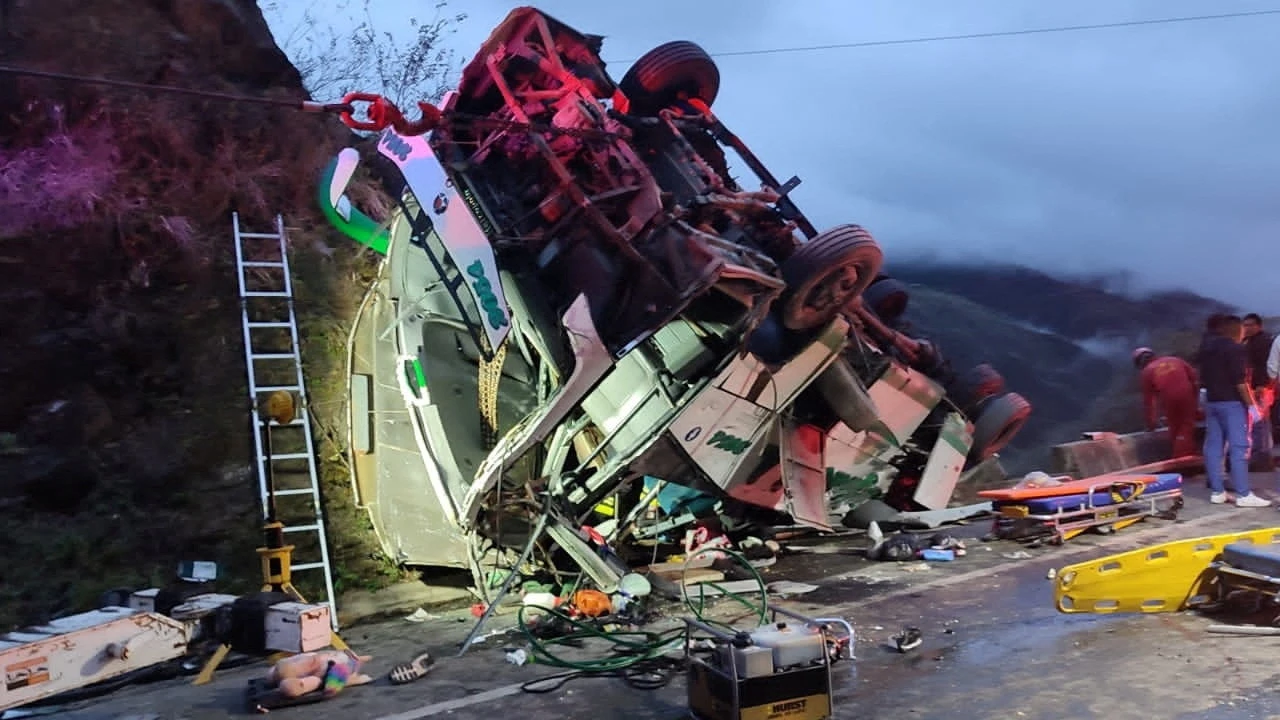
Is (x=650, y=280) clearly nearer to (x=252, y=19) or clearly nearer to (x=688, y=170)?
(x=688, y=170)

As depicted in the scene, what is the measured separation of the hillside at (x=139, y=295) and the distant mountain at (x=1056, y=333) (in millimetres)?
7706

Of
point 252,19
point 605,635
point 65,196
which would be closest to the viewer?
point 605,635

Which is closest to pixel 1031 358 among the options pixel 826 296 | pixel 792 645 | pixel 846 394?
pixel 846 394

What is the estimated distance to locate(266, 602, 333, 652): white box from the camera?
415 cm

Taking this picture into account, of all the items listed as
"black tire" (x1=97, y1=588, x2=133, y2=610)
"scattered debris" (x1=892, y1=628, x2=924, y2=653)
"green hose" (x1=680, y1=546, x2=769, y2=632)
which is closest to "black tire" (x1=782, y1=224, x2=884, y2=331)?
"green hose" (x1=680, y1=546, x2=769, y2=632)

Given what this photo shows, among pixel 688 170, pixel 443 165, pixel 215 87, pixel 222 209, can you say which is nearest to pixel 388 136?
pixel 443 165

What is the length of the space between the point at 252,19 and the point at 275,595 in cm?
817

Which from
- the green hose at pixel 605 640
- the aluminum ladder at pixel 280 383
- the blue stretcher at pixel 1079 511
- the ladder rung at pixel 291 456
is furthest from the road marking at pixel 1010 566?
the ladder rung at pixel 291 456

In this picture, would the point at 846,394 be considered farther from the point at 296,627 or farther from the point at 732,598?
the point at 296,627

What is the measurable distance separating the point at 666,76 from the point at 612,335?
300cm

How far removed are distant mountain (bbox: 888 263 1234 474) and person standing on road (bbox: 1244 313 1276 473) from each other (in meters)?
2.06

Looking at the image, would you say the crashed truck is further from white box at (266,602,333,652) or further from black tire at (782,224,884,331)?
white box at (266,602,333,652)

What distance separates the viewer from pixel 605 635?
475 cm

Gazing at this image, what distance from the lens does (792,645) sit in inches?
136
